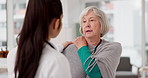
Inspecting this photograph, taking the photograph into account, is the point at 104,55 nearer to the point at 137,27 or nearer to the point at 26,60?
the point at 26,60

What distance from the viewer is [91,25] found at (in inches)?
63.1

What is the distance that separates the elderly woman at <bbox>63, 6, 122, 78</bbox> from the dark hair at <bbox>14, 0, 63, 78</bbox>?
0.59m

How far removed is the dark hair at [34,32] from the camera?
94 cm

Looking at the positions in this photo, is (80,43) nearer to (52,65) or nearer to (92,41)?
(92,41)

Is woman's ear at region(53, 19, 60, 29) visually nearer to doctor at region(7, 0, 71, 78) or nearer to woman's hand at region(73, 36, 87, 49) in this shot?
doctor at region(7, 0, 71, 78)

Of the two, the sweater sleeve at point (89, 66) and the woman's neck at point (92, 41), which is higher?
the woman's neck at point (92, 41)

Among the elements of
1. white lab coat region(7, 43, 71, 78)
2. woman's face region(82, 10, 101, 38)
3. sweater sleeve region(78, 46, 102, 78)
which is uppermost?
woman's face region(82, 10, 101, 38)

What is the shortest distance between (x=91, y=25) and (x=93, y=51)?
0.17m

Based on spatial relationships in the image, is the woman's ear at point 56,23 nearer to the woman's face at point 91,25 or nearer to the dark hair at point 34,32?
the dark hair at point 34,32

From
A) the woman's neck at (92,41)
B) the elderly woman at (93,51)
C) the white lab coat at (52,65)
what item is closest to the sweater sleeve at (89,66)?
the elderly woman at (93,51)

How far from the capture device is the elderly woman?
1.49 m

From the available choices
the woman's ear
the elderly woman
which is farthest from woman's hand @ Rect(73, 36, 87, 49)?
the woman's ear

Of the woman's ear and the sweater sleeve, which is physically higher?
the woman's ear

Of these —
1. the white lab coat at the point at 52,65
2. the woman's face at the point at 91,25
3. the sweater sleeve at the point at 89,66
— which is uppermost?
the woman's face at the point at 91,25
